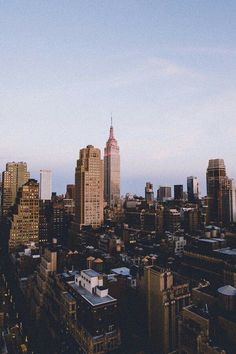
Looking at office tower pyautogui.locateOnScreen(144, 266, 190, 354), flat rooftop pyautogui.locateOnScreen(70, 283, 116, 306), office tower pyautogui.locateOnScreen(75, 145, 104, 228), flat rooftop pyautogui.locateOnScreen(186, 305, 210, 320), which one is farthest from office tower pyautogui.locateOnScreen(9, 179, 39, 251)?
flat rooftop pyautogui.locateOnScreen(186, 305, 210, 320)

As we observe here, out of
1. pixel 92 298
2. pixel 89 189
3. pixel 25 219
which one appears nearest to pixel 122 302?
pixel 92 298

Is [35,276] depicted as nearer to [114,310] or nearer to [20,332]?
[20,332]

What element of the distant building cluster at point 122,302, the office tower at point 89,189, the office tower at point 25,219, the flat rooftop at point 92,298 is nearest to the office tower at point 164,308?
the distant building cluster at point 122,302

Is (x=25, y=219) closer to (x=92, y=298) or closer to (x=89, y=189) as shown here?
(x=89, y=189)

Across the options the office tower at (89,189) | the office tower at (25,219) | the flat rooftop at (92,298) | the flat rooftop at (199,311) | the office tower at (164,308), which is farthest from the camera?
the office tower at (89,189)

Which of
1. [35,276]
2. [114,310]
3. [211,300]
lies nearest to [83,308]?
[114,310]

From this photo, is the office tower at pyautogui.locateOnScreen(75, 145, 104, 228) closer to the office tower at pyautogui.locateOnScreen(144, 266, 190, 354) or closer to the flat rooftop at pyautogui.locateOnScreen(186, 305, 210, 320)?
the office tower at pyautogui.locateOnScreen(144, 266, 190, 354)

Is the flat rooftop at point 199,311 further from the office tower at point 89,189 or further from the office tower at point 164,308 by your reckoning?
the office tower at point 89,189
